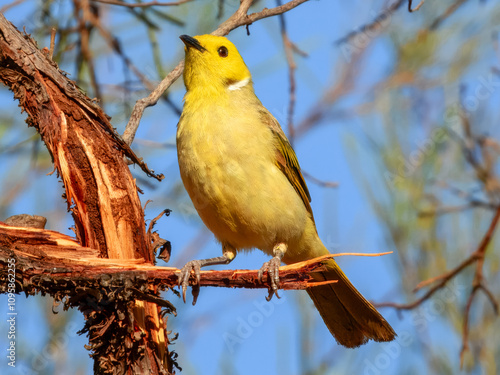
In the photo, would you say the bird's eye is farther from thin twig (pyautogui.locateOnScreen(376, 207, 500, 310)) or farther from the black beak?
thin twig (pyautogui.locateOnScreen(376, 207, 500, 310))

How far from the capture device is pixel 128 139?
143 inches

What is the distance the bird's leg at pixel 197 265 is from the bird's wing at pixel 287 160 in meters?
0.70

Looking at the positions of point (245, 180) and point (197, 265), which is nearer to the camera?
point (197, 265)

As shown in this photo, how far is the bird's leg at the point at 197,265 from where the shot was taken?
329cm

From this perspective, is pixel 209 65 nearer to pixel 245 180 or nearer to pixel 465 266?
pixel 245 180

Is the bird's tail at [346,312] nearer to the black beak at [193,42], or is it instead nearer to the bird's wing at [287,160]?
the bird's wing at [287,160]

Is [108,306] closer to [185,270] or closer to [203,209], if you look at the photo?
[185,270]

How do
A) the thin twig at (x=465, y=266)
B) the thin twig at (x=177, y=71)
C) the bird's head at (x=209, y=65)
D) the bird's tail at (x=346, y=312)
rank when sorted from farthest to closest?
the bird's head at (x=209, y=65)
the bird's tail at (x=346, y=312)
the thin twig at (x=465, y=266)
the thin twig at (x=177, y=71)

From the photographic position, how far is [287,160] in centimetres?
462

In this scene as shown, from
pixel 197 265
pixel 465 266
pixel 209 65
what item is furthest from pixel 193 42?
pixel 465 266

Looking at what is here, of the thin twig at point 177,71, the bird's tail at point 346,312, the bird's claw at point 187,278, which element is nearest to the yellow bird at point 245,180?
the bird's tail at point 346,312

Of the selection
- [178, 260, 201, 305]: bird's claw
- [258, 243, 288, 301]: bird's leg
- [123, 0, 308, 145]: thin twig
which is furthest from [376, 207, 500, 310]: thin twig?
[123, 0, 308, 145]: thin twig

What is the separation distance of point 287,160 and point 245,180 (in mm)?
662

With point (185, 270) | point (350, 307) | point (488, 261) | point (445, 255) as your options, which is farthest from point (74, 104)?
point (488, 261)
